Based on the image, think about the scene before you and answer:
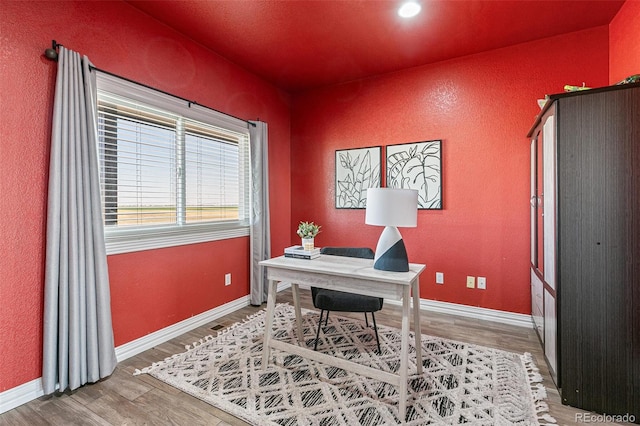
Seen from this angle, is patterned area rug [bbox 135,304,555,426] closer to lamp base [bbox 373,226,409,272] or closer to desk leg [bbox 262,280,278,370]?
desk leg [bbox 262,280,278,370]

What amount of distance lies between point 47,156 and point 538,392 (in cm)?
335

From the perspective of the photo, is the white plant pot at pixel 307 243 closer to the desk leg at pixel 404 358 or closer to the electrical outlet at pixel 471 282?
the desk leg at pixel 404 358

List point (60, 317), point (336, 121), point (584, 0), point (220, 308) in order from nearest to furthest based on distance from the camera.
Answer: point (60, 317), point (584, 0), point (220, 308), point (336, 121)

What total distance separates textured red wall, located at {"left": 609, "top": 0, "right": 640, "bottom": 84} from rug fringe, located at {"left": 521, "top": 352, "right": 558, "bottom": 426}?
2.12m

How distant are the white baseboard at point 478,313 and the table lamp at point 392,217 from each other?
1211 mm

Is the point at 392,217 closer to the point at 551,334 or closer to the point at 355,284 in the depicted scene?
the point at 355,284

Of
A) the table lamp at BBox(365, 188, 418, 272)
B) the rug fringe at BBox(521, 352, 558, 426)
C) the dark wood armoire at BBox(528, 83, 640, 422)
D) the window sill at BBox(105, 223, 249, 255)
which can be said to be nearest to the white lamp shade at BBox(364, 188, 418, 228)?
the table lamp at BBox(365, 188, 418, 272)

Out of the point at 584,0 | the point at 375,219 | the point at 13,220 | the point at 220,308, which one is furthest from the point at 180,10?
the point at 584,0

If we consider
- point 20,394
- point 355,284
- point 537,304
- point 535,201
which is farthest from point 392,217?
point 20,394

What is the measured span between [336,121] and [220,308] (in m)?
2.56

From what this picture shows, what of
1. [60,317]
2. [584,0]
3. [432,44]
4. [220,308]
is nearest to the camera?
[60,317]

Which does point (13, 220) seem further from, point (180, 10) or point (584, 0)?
point (584, 0)

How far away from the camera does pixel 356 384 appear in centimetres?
195

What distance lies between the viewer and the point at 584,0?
87.5 inches
